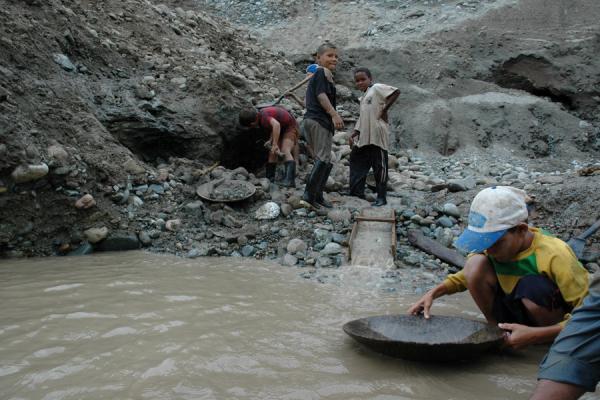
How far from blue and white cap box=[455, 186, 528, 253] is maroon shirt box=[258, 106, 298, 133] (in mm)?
4667

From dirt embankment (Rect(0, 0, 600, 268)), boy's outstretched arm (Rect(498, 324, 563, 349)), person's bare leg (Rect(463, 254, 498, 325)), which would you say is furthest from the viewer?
dirt embankment (Rect(0, 0, 600, 268))

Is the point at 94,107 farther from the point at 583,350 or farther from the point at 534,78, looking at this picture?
the point at 534,78

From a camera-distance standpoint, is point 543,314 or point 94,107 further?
point 94,107

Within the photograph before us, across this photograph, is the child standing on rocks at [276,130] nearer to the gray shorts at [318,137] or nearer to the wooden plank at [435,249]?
the gray shorts at [318,137]

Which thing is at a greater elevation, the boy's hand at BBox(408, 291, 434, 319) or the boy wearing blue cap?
the boy wearing blue cap

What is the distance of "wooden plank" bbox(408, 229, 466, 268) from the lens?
15.2 feet

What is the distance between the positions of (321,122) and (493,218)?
4011mm

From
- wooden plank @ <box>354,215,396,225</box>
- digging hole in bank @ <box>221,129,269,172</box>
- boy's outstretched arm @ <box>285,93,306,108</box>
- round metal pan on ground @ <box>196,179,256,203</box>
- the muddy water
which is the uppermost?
boy's outstretched arm @ <box>285,93,306,108</box>

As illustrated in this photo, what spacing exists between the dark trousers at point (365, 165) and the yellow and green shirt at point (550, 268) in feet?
12.0

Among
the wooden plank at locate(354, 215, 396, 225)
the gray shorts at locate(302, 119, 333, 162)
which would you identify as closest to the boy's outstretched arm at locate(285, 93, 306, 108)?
the gray shorts at locate(302, 119, 333, 162)

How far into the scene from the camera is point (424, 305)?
9.27 ft

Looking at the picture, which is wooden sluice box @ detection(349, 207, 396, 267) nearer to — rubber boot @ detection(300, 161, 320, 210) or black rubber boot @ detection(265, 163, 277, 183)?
rubber boot @ detection(300, 161, 320, 210)

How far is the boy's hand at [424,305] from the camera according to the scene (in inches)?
110

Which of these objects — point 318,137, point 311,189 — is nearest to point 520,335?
point 311,189
